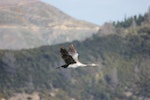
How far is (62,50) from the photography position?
1843 inches

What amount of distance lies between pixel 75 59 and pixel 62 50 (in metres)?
1.64

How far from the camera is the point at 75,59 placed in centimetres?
4794

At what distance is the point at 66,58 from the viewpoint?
1876 inches

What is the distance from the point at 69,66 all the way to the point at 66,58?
30.0 inches

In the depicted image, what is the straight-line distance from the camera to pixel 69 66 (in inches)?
1860

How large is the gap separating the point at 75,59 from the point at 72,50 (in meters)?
1.64

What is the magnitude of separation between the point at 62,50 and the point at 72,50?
2.70 meters

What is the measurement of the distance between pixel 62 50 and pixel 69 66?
54.8 inches

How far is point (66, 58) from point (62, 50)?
42.6 inches

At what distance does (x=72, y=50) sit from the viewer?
162 ft

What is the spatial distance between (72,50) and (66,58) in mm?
1908
